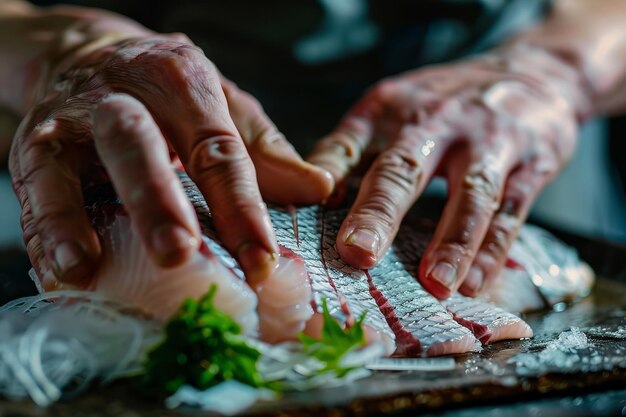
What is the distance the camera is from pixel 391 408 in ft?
3.37

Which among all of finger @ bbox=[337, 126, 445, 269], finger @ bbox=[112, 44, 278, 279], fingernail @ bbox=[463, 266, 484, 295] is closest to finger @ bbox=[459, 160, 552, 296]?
fingernail @ bbox=[463, 266, 484, 295]

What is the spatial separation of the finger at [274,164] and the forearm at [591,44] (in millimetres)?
1247

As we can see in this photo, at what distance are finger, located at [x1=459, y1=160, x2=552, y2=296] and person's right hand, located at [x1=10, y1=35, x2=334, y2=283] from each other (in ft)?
2.18

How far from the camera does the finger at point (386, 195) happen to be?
57.2 inches

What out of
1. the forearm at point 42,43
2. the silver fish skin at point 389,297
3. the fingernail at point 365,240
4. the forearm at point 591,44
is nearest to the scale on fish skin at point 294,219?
the silver fish skin at point 389,297

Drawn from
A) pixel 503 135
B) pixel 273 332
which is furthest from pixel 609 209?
pixel 273 332

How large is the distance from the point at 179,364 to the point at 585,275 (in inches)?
56.4

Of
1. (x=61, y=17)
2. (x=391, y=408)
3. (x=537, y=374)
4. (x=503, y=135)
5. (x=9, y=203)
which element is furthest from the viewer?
(x=9, y=203)

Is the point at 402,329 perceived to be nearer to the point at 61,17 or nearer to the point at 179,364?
the point at 179,364

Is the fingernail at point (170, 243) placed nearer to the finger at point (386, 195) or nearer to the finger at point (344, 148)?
the finger at point (386, 195)

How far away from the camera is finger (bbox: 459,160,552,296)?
1704 millimetres

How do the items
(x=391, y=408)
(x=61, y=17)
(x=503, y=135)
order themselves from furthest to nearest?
(x=61, y=17), (x=503, y=135), (x=391, y=408)

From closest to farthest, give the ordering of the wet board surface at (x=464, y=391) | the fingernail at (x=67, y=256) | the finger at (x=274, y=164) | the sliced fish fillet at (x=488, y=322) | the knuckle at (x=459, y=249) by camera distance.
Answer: the wet board surface at (x=464, y=391)
the fingernail at (x=67, y=256)
the sliced fish fillet at (x=488, y=322)
the finger at (x=274, y=164)
the knuckle at (x=459, y=249)

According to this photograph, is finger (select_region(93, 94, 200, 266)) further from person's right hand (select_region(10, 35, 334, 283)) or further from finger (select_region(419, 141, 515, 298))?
finger (select_region(419, 141, 515, 298))
